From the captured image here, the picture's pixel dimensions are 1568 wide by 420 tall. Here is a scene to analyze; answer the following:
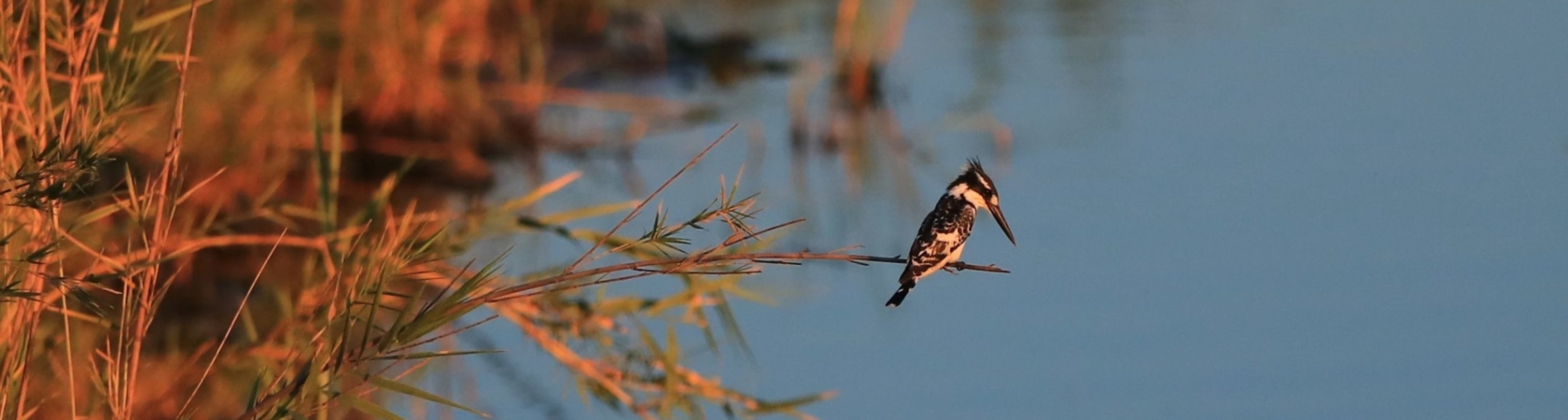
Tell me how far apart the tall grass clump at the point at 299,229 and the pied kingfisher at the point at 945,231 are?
348mm

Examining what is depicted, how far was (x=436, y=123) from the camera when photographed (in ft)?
28.2

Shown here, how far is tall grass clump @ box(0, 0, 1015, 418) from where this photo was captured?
9.50 ft

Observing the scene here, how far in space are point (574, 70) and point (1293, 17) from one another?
403 centimetres

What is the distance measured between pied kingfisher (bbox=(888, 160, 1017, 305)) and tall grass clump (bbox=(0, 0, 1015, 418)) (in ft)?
1.14

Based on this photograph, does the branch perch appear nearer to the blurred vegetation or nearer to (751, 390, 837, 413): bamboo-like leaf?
the blurred vegetation

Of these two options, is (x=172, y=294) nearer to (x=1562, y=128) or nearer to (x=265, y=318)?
(x=265, y=318)

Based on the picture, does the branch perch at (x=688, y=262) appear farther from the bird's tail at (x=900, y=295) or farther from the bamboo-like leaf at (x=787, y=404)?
the bamboo-like leaf at (x=787, y=404)

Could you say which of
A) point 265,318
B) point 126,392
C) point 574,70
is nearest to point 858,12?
point 574,70

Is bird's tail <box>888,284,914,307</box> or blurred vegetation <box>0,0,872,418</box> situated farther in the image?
bird's tail <box>888,284,914,307</box>

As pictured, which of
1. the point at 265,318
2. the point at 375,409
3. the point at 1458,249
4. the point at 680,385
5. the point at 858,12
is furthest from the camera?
the point at 858,12

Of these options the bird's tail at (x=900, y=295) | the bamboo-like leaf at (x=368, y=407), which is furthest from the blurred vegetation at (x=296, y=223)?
the bird's tail at (x=900, y=295)

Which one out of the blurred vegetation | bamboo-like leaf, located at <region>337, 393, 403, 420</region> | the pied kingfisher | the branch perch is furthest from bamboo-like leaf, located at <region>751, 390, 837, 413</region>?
the branch perch

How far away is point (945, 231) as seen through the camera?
3.80 m

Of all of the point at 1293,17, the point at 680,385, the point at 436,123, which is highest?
the point at 1293,17
